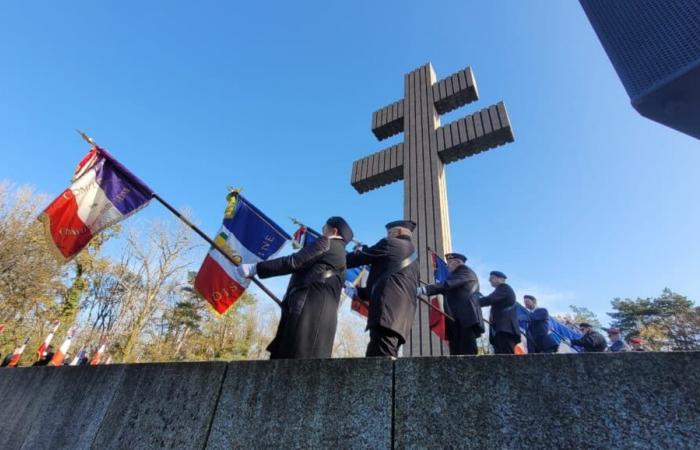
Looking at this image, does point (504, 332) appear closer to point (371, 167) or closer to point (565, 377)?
point (565, 377)

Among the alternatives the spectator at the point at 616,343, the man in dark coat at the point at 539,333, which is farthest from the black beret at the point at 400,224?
the spectator at the point at 616,343

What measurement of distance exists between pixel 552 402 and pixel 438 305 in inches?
197

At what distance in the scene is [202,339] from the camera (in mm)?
26391

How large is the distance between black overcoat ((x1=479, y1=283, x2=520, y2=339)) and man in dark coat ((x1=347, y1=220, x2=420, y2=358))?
238cm

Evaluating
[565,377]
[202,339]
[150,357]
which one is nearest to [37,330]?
[150,357]

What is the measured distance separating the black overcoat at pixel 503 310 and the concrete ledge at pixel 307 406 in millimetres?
3706

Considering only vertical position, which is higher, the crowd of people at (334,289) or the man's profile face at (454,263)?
the man's profile face at (454,263)

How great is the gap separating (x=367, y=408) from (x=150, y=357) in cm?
2753

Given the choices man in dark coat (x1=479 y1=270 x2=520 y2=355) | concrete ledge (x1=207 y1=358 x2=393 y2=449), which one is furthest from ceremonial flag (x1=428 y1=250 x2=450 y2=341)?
concrete ledge (x1=207 y1=358 x2=393 y2=449)

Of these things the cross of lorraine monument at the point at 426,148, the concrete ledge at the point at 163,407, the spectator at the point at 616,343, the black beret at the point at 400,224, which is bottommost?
the concrete ledge at the point at 163,407

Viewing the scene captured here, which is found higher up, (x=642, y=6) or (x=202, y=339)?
(x=202, y=339)

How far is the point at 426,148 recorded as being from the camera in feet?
27.5

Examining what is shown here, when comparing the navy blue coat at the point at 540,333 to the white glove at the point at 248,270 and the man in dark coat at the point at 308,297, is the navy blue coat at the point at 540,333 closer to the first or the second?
the man in dark coat at the point at 308,297

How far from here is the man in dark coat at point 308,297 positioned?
2.54 m
